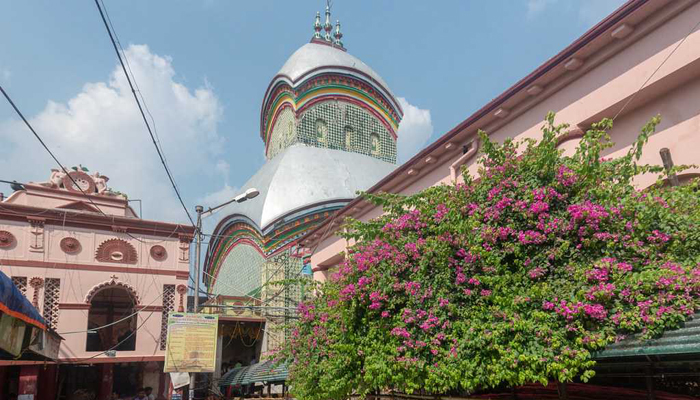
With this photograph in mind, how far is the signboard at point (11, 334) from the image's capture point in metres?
5.76

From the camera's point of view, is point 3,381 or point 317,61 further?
point 317,61

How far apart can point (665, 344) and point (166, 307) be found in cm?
1573

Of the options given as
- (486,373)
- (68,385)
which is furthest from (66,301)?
(486,373)

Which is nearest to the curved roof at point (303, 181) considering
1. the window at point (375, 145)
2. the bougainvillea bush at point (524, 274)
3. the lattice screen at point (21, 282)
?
the window at point (375, 145)

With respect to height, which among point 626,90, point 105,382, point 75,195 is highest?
point 75,195

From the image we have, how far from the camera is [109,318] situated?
21.1m

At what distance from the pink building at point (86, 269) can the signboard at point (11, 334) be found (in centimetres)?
917

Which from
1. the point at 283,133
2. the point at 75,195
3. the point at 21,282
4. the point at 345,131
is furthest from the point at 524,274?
the point at 283,133

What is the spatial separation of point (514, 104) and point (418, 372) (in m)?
5.17

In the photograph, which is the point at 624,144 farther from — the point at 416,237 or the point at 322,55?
the point at 322,55

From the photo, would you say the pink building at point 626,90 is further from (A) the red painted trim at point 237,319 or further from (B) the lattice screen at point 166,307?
(A) the red painted trim at point 237,319

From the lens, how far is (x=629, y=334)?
15.8ft

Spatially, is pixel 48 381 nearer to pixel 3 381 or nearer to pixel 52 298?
pixel 3 381

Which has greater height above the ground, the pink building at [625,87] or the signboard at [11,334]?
the pink building at [625,87]
